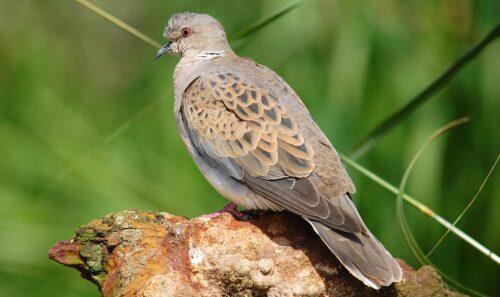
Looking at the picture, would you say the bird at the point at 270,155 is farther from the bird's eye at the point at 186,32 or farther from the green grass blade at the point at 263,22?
the green grass blade at the point at 263,22

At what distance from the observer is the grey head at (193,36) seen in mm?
5293

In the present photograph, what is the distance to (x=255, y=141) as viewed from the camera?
433 centimetres

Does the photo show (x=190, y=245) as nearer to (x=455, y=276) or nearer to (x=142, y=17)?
(x=455, y=276)

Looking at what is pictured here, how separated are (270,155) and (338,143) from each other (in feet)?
4.35

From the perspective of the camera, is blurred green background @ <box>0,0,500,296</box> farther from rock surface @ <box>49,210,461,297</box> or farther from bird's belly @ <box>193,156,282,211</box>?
rock surface @ <box>49,210,461,297</box>

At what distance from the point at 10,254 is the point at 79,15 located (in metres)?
3.22

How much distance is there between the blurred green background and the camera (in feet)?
18.1

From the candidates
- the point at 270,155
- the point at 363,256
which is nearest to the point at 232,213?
the point at 270,155

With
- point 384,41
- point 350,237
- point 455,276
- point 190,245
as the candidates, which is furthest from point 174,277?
point 384,41

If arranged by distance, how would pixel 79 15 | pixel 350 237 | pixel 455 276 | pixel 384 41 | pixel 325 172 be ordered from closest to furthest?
pixel 350 237 < pixel 325 172 < pixel 455 276 < pixel 384 41 < pixel 79 15

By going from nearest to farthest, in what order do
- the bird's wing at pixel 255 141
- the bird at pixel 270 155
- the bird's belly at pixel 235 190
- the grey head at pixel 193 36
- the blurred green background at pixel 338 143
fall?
the bird at pixel 270 155 < the bird's wing at pixel 255 141 < the bird's belly at pixel 235 190 < the grey head at pixel 193 36 < the blurred green background at pixel 338 143

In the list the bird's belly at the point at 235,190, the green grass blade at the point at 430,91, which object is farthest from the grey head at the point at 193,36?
the green grass blade at the point at 430,91

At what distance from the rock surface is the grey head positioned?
1601mm

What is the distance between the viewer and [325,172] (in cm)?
417
